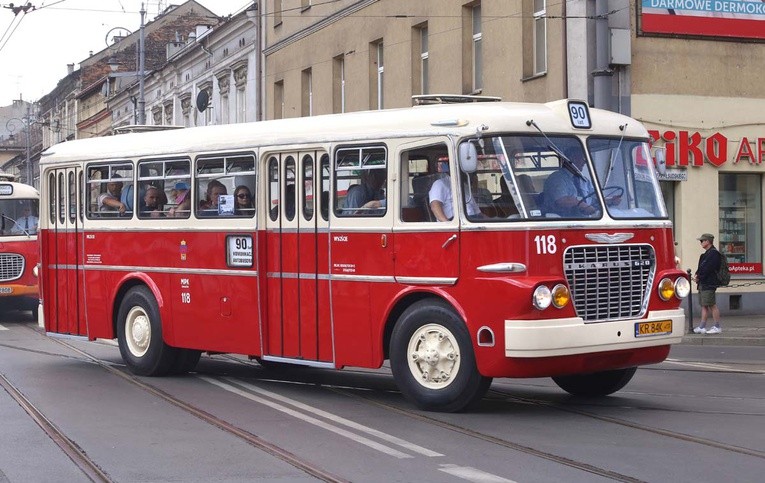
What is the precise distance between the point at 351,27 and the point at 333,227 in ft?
75.0

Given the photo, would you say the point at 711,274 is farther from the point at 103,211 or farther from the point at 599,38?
the point at 103,211

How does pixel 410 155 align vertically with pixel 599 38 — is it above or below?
below

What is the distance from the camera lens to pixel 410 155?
1147cm

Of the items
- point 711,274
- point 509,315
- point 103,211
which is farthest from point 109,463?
point 711,274

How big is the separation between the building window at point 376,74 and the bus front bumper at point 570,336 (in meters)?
22.3

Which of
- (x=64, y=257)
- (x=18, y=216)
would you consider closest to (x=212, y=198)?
(x=64, y=257)

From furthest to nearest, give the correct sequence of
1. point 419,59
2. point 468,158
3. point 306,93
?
point 306,93 → point 419,59 → point 468,158

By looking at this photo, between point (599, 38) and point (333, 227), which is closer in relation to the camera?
point (333, 227)

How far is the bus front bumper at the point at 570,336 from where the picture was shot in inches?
411

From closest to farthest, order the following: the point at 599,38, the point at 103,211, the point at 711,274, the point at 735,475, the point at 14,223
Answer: the point at 735,475, the point at 103,211, the point at 711,274, the point at 599,38, the point at 14,223

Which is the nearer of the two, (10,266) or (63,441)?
(63,441)

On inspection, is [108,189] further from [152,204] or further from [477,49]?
[477,49]

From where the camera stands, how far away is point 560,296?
34.6ft

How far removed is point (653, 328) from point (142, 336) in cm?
617
